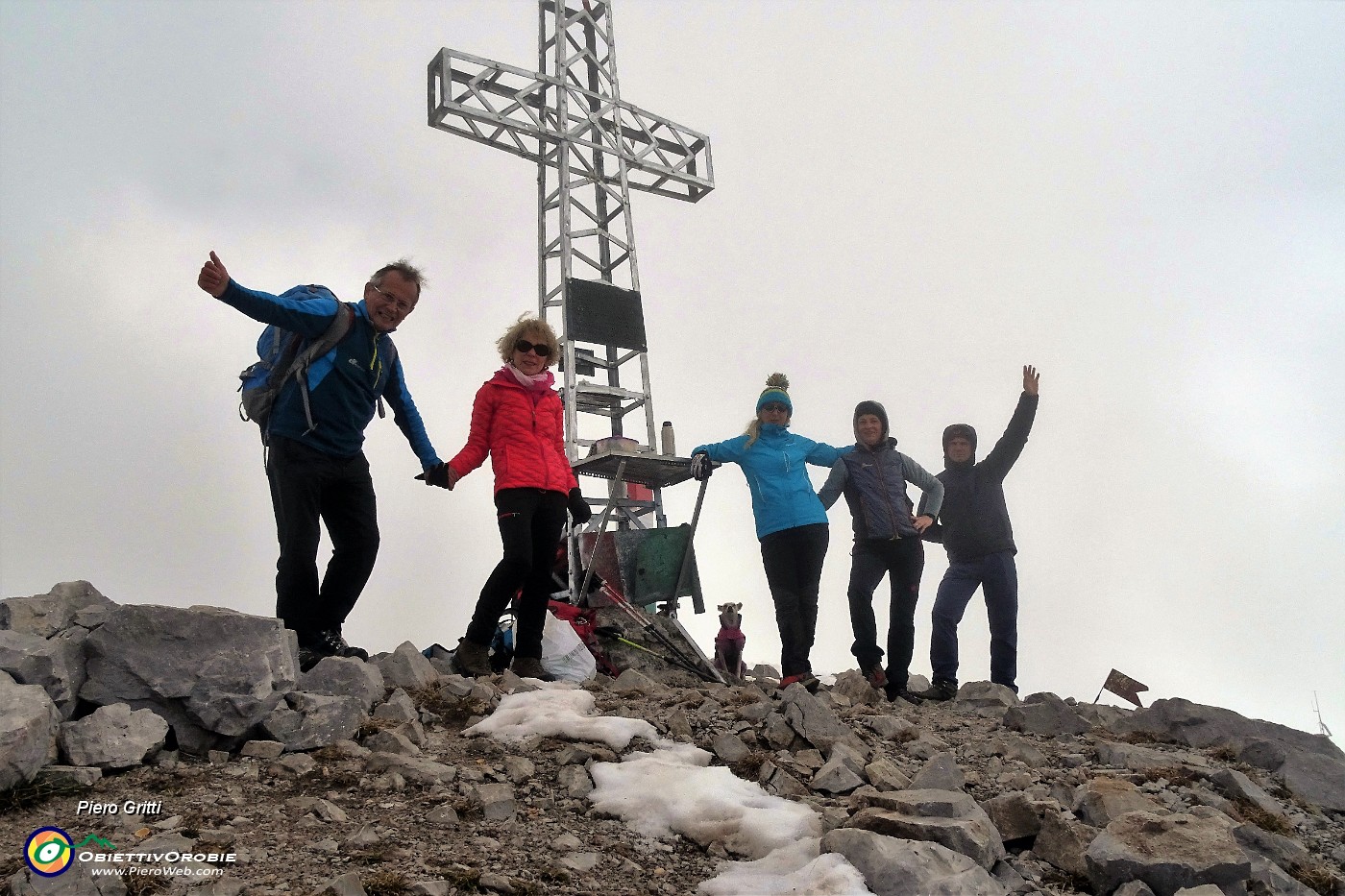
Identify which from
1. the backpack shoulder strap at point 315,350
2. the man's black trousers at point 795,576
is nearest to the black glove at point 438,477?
the backpack shoulder strap at point 315,350

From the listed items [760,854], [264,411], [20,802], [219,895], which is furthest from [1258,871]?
[264,411]

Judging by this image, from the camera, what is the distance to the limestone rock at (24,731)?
8.09ft

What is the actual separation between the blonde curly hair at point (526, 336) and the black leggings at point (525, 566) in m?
0.83

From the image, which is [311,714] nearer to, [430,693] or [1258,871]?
[430,693]

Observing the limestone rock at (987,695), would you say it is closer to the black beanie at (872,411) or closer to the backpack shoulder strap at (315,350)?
the black beanie at (872,411)

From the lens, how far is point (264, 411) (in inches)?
165

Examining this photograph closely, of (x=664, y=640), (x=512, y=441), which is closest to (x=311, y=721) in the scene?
(x=512, y=441)

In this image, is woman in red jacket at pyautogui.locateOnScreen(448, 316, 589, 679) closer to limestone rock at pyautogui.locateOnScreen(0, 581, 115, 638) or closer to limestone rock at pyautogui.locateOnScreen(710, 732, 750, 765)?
limestone rock at pyautogui.locateOnScreen(710, 732, 750, 765)

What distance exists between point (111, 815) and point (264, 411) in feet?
7.05

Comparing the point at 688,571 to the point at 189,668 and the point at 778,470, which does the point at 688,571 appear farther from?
the point at 189,668

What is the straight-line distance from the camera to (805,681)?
15.7 ft

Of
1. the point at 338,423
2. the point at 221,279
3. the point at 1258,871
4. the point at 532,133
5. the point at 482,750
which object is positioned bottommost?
the point at 1258,871

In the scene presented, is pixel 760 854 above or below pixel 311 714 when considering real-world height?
below

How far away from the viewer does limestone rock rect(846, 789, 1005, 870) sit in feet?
7.90
